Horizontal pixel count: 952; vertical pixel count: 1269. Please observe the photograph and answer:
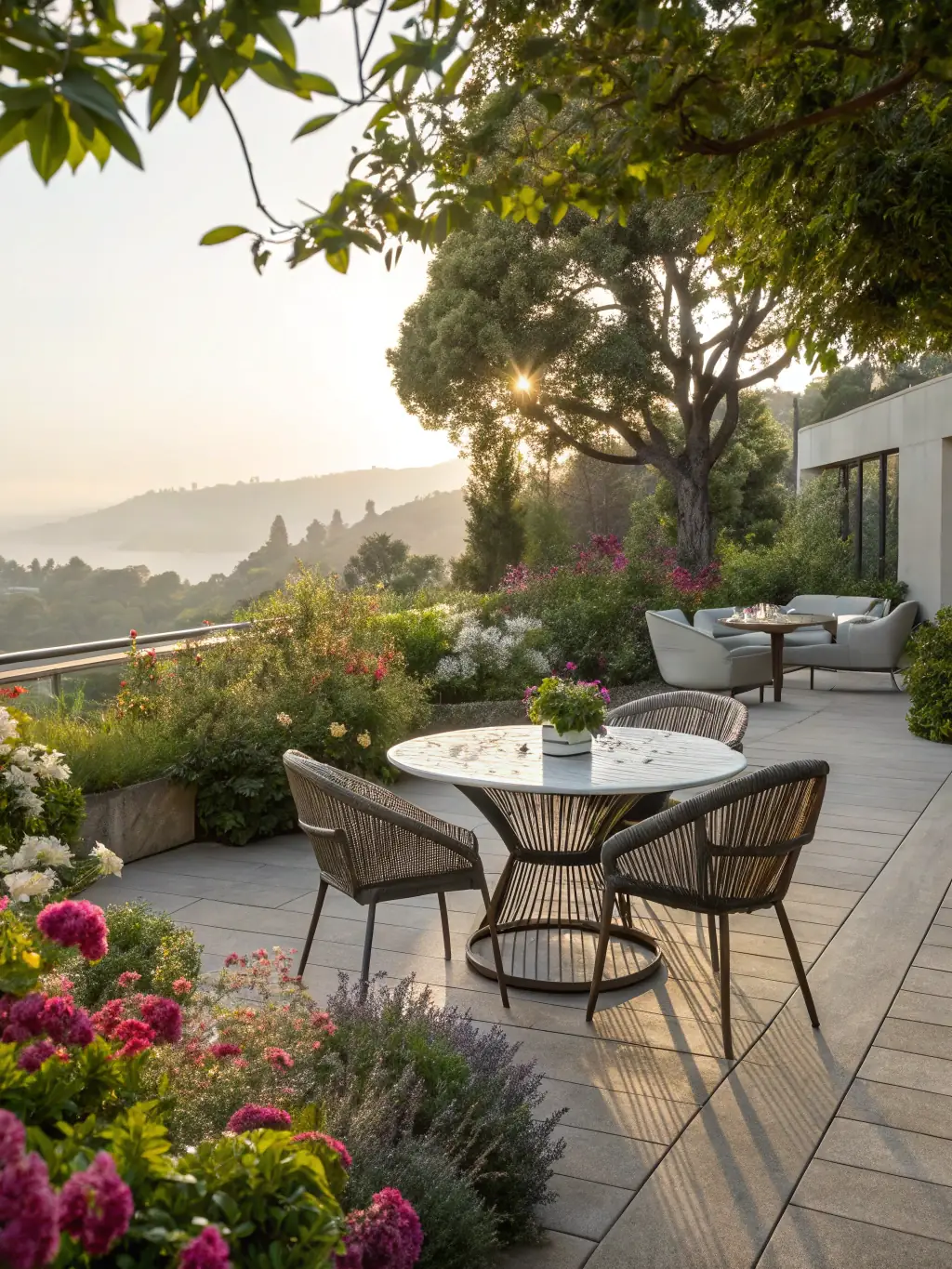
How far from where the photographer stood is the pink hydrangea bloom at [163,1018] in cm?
170

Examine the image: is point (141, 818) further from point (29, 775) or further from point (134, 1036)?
point (134, 1036)

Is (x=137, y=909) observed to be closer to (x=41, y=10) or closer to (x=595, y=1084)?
(x=595, y=1084)

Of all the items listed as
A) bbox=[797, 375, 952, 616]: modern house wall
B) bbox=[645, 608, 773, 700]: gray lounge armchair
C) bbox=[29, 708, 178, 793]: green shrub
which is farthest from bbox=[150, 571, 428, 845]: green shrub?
bbox=[797, 375, 952, 616]: modern house wall

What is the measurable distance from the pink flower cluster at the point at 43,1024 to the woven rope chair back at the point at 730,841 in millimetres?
2098

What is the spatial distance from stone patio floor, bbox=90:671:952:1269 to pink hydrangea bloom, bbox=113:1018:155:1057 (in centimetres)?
104

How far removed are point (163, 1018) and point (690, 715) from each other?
11.7ft

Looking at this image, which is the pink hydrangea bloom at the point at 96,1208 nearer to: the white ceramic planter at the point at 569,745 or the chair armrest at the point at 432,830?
the chair armrest at the point at 432,830

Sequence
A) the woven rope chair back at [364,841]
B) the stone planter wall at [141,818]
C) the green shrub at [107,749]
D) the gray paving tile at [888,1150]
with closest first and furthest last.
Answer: the gray paving tile at [888,1150] < the woven rope chair back at [364,841] < the stone planter wall at [141,818] < the green shrub at [107,749]

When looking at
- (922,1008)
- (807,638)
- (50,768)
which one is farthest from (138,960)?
(807,638)

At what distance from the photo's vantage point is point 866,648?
11422mm

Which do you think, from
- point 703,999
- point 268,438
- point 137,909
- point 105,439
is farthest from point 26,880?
point 105,439

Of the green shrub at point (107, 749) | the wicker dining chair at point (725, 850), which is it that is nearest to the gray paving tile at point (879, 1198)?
the wicker dining chair at point (725, 850)

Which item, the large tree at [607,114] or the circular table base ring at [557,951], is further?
the circular table base ring at [557,951]

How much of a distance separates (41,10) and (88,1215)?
1087 mm
